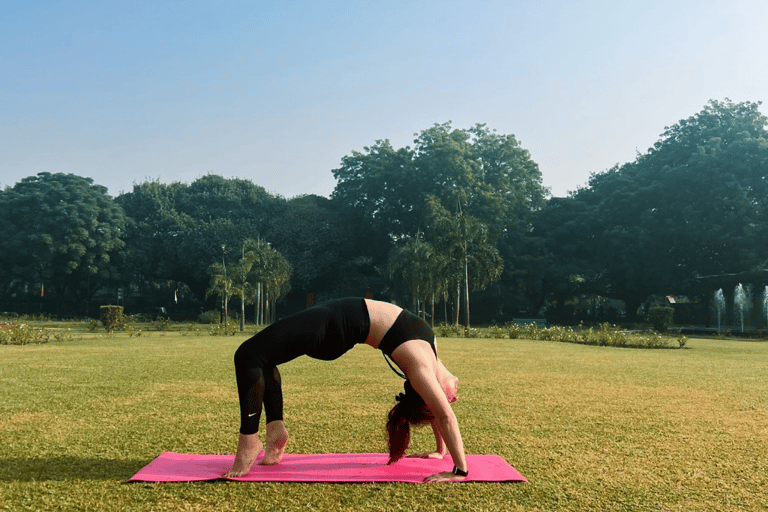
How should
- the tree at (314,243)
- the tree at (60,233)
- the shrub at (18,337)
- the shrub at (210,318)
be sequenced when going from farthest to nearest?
the tree at (314,243)
the tree at (60,233)
the shrub at (210,318)
the shrub at (18,337)

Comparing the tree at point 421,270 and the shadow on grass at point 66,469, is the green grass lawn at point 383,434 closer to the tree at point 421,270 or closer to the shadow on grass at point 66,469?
the shadow on grass at point 66,469

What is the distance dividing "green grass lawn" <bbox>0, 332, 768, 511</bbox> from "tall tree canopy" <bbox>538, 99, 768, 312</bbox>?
2588 cm

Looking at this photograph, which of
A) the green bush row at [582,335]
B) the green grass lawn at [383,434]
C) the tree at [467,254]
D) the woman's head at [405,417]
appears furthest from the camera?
the tree at [467,254]

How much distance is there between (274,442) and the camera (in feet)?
13.0

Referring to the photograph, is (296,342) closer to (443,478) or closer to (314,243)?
(443,478)

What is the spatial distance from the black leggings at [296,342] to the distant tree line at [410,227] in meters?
26.8

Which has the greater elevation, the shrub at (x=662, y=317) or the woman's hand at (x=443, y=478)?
the shrub at (x=662, y=317)

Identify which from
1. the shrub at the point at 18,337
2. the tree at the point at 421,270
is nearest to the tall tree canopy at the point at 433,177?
the tree at the point at 421,270

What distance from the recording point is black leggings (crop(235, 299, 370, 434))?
12.2 ft

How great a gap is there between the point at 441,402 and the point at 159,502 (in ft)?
5.17

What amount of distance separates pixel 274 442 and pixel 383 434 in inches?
56.4

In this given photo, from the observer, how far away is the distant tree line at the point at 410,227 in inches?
1356

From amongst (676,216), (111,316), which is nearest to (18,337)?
(111,316)

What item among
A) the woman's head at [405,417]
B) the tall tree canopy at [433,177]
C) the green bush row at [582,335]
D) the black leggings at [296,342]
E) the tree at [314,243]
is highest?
the tall tree canopy at [433,177]
